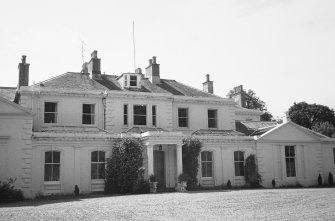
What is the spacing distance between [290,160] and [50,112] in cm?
1843

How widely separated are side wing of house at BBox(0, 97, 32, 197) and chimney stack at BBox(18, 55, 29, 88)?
19.6ft

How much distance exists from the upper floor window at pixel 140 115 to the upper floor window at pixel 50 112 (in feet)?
19.1

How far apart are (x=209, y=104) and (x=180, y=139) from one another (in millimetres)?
6804

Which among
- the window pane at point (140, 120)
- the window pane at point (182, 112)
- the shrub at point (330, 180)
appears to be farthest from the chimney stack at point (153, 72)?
the shrub at point (330, 180)

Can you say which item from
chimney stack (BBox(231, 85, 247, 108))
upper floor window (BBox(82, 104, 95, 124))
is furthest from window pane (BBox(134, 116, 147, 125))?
chimney stack (BBox(231, 85, 247, 108))

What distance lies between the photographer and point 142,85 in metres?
33.9

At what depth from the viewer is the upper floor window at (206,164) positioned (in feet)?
101

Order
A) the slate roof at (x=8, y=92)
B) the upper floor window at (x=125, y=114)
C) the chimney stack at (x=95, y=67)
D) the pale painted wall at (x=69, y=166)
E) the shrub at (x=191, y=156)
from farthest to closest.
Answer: the chimney stack at (x=95, y=67) < the slate roof at (x=8, y=92) < the upper floor window at (x=125, y=114) < the shrub at (x=191, y=156) < the pale painted wall at (x=69, y=166)

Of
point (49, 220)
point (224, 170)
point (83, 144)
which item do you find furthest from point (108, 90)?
point (49, 220)

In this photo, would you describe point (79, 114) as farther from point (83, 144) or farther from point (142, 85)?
point (142, 85)

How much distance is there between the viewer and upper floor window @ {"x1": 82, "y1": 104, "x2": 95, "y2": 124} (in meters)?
30.7

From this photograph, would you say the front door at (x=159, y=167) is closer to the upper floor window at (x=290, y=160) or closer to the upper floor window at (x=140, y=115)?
the upper floor window at (x=140, y=115)

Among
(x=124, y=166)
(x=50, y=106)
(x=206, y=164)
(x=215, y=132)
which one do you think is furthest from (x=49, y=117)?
(x=215, y=132)

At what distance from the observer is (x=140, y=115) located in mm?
31828
